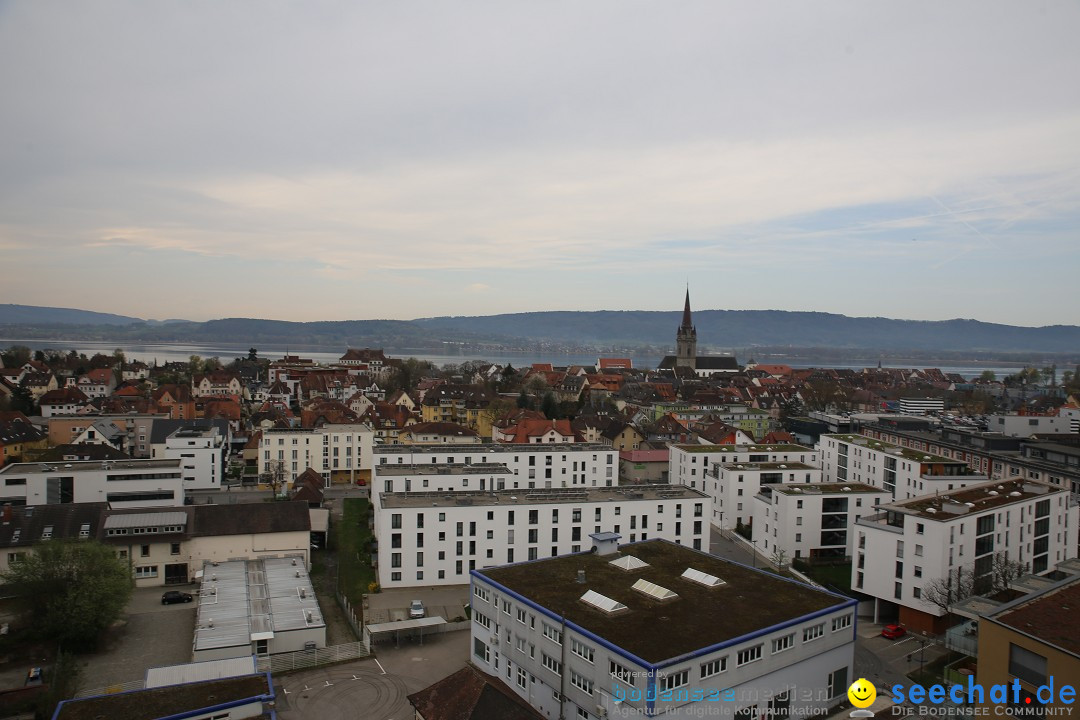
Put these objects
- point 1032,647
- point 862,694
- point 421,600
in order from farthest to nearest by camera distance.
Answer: point 421,600 < point 862,694 < point 1032,647

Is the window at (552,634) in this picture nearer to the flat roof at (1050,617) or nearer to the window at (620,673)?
the window at (620,673)

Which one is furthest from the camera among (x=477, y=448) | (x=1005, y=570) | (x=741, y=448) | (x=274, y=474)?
(x=274, y=474)

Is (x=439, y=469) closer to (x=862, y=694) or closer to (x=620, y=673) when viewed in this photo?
(x=620, y=673)

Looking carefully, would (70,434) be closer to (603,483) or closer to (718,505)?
(603,483)

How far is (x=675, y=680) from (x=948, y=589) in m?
9.95

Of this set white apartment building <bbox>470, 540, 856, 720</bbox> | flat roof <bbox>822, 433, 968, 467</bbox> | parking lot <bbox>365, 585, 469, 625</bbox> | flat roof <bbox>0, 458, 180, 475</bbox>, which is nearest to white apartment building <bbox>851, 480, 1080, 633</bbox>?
flat roof <bbox>822, 433, 968, 467</bbox>

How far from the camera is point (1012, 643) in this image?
12.6m

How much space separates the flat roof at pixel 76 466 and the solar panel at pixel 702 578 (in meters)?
20.2

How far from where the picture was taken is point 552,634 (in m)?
14.7

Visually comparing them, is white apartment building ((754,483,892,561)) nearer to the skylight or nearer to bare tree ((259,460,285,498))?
the skylight

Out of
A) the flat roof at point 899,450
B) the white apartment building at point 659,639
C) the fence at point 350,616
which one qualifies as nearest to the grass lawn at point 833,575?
the flat roof at point 899,450

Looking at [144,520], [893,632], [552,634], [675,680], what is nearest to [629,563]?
[552,634]

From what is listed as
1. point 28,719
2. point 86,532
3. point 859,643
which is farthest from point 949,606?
point 86,532

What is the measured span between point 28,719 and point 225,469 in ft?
84.7
